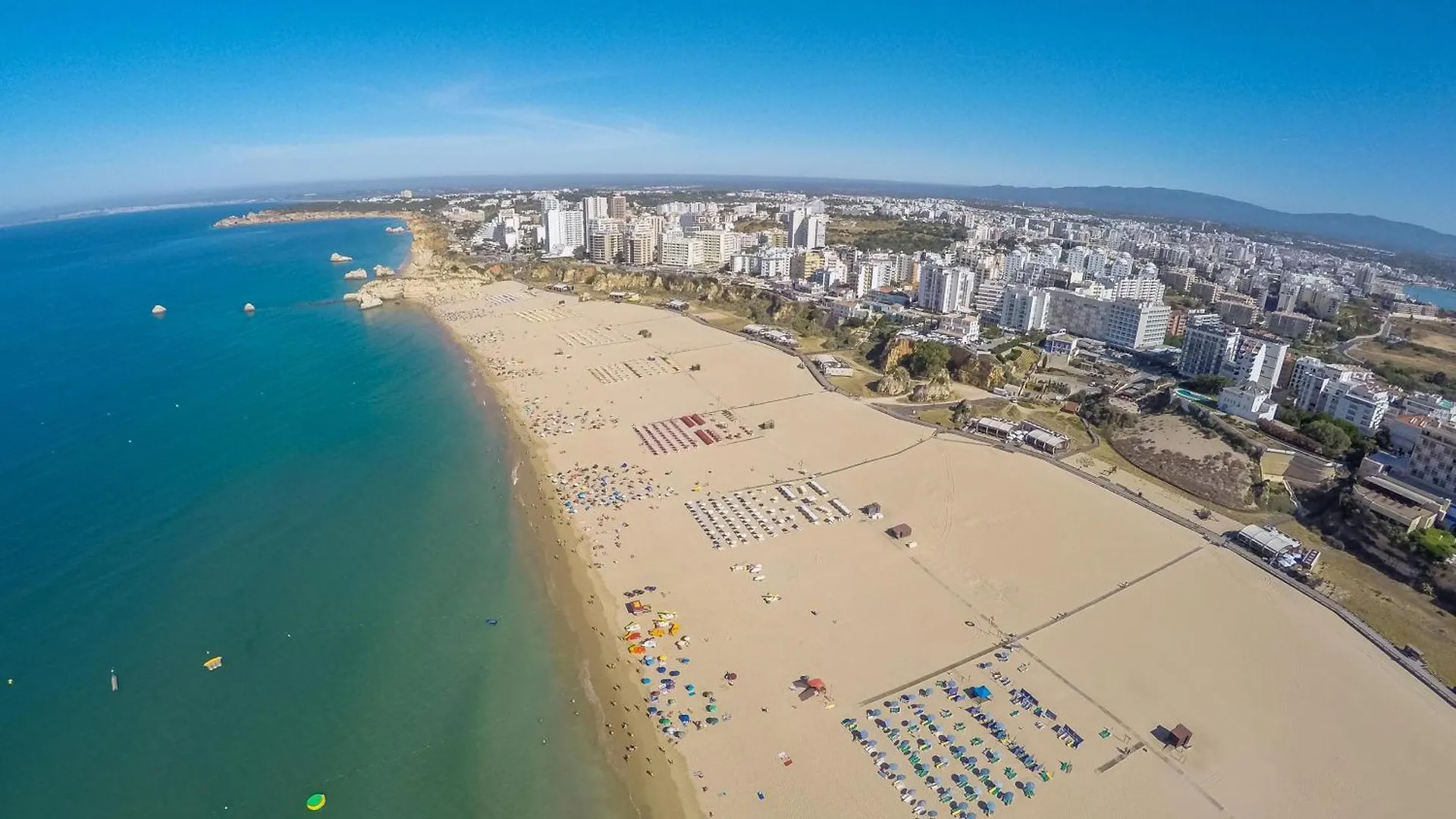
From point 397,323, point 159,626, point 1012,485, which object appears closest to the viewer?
point 159,626

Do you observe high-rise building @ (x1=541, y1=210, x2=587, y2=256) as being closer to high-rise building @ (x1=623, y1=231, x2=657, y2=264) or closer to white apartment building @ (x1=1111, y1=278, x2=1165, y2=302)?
high-rise building @ (x1=623, y1=231, x2=657, y2=264)

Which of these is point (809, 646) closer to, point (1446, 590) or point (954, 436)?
point (954, 436)

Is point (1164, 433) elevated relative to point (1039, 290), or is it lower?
lower

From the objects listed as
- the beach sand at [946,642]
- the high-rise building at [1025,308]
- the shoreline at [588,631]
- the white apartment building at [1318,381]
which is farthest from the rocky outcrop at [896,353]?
the shoreline at [588,631]

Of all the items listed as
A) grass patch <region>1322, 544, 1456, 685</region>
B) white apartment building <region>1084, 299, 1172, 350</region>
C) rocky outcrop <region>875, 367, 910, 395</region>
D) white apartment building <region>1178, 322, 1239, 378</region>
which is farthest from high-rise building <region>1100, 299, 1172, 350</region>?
grass patch <region>1322, 544, 1456, 685</region>

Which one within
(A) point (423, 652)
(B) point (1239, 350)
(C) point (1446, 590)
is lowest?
(A) point (423, 652)

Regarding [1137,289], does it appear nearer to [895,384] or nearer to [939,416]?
[895,384]

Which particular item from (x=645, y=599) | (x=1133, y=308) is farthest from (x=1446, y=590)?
(x=1133, y=308)

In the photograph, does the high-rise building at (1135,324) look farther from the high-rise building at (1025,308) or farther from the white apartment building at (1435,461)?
the white apartment building at (1435,461)

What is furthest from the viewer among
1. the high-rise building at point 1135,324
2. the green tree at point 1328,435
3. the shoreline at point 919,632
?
the high-rise building at point 1135,324
